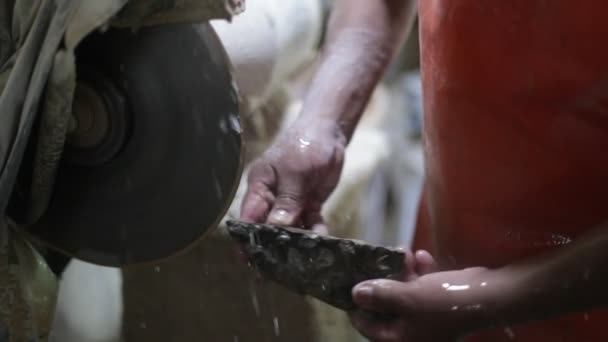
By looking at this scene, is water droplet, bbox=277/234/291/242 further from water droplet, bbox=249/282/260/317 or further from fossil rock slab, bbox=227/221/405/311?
water droplet, bbox=249/282/260/317

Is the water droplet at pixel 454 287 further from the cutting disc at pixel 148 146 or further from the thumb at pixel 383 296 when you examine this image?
the cutting disc at pixel 148 146

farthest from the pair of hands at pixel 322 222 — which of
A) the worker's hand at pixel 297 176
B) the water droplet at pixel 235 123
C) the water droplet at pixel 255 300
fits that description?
the water droplet at pixel 255 300

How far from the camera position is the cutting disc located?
0.79m

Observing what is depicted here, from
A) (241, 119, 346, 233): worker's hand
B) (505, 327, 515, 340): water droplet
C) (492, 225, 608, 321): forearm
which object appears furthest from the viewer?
(241, 119, 346, 233): worker's hand

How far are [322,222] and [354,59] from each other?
0.21 metres

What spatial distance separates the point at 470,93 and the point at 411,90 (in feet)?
4.67

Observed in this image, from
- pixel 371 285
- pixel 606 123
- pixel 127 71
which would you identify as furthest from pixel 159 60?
pixel 606 123

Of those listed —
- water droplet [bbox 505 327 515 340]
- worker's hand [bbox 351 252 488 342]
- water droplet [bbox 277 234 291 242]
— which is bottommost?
water droplet [bbox 505 327 515 340]

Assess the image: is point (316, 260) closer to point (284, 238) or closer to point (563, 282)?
point (284, 238)

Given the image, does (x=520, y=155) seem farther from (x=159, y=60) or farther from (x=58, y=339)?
(x=58, y=339)

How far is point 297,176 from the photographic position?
3.08 ft

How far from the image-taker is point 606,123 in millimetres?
672

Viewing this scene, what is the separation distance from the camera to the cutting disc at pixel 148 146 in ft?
2.58

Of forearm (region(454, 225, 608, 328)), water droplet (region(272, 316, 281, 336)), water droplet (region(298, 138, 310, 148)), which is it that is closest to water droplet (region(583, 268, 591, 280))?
forearm (region(454, 225, 608, 328))
